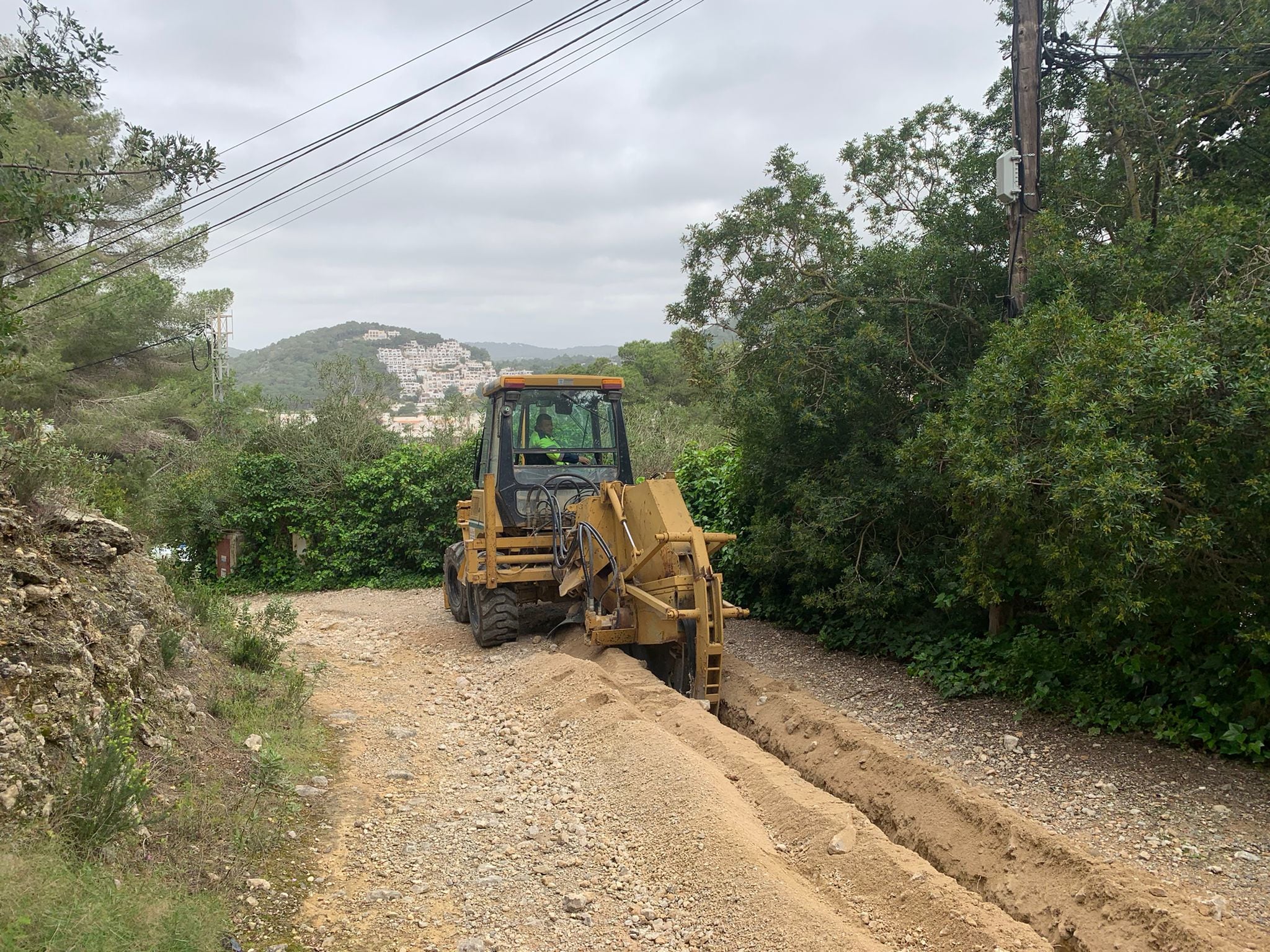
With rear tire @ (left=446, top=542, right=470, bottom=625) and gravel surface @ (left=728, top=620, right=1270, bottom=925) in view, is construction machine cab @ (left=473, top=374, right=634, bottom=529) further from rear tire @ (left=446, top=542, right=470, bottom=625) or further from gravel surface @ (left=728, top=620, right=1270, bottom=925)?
gravel surface @ (left=728, top=620, right=1270, bottom=925)

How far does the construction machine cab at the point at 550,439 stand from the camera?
33.0 ft

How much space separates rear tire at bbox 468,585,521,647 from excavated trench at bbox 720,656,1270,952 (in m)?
3.42

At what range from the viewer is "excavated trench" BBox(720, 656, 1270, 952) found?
389 centimetres

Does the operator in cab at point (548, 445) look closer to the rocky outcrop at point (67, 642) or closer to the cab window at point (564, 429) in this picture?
the cab window at point (564, 429)

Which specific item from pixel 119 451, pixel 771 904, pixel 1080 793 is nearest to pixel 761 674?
pixel 1080 793

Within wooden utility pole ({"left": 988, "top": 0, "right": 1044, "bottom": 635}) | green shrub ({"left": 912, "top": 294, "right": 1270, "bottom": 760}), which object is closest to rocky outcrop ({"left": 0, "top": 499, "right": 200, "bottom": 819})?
green shrub ({"left": 912, "top": 294, "right": 1270, "bottom": 760})

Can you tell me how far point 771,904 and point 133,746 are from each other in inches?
139

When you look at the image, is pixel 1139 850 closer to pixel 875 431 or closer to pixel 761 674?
pixel 761 674

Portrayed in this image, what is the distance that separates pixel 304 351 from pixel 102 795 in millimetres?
83351

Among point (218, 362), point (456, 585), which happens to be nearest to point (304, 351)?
point (218, 362)

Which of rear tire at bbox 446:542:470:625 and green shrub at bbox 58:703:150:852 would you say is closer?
green shrub at bbox 58:703:150:852

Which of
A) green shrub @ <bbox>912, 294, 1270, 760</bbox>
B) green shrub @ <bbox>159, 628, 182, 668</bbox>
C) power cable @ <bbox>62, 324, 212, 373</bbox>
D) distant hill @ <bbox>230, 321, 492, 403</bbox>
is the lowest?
green shrub @ <bbox>159, 628, 182, 668</bbox>

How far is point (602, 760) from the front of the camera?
6.08 m

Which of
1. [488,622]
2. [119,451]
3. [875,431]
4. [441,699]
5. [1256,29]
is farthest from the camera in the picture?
[119,451]
